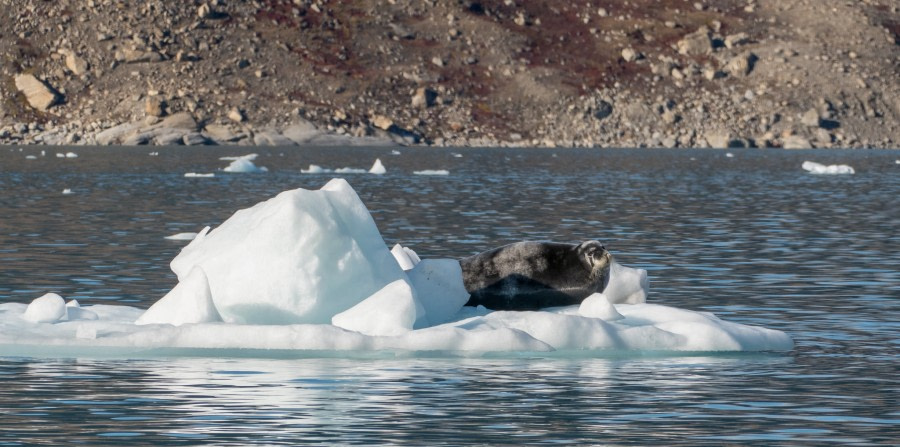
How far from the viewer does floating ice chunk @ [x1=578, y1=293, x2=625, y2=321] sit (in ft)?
64.7

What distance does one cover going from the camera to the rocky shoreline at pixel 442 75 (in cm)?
14375

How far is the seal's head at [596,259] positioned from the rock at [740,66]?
144 metres

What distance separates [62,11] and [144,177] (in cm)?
8471

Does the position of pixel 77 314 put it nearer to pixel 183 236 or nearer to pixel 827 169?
pixel 183 236

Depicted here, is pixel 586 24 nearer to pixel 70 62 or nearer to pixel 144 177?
pixel 70 62

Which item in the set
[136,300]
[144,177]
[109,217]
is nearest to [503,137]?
[144,177]

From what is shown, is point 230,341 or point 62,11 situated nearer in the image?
point 230,341

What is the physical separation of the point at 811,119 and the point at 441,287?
460 ft

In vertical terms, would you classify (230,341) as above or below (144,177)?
above

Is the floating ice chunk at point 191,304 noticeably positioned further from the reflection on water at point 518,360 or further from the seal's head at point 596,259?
the seal's head at point 596,259

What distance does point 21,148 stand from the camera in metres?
129

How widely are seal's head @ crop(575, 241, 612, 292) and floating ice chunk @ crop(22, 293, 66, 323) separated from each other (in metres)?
6.86

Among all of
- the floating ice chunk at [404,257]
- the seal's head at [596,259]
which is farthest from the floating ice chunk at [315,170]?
the seal's head at [596,259]

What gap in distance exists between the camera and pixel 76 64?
487ft
